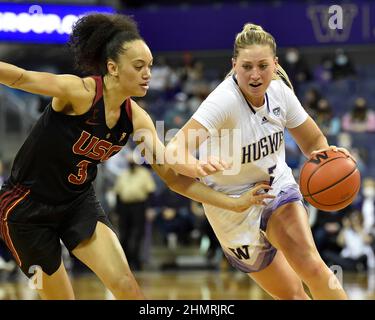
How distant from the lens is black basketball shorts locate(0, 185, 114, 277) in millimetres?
4039

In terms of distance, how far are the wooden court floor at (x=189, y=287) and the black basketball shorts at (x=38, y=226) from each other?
137 inches

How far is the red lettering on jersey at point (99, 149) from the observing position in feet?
13.1

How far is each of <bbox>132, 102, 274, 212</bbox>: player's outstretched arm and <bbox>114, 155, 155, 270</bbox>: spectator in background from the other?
6.58 metres

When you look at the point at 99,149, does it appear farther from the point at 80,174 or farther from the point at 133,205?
the point at 133,205

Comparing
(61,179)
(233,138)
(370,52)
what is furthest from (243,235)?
(370,52)

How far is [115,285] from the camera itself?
3.90 metres

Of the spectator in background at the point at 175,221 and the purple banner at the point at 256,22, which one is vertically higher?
the purple banner at the point at 256,22

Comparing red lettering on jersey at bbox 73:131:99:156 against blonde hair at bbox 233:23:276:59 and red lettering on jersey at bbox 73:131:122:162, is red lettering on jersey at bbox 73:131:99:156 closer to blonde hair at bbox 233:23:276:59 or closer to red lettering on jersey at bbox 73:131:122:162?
red lettering on jersey at bbox 73:131:122:162

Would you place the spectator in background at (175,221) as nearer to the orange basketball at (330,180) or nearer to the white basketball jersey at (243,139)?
the white basketball jersey at (243,139)

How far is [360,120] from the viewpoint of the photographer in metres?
11.9

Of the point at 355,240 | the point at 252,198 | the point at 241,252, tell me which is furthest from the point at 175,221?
the point at 252,198

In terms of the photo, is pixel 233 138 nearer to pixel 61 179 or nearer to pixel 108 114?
pixel 108 114

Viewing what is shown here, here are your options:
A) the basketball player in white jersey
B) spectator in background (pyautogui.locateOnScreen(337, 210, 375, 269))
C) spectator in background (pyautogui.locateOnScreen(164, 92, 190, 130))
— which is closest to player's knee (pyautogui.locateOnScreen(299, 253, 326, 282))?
the basketball player in white jersey

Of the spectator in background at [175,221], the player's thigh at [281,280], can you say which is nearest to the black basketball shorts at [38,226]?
the player's thigh at [281,280]
